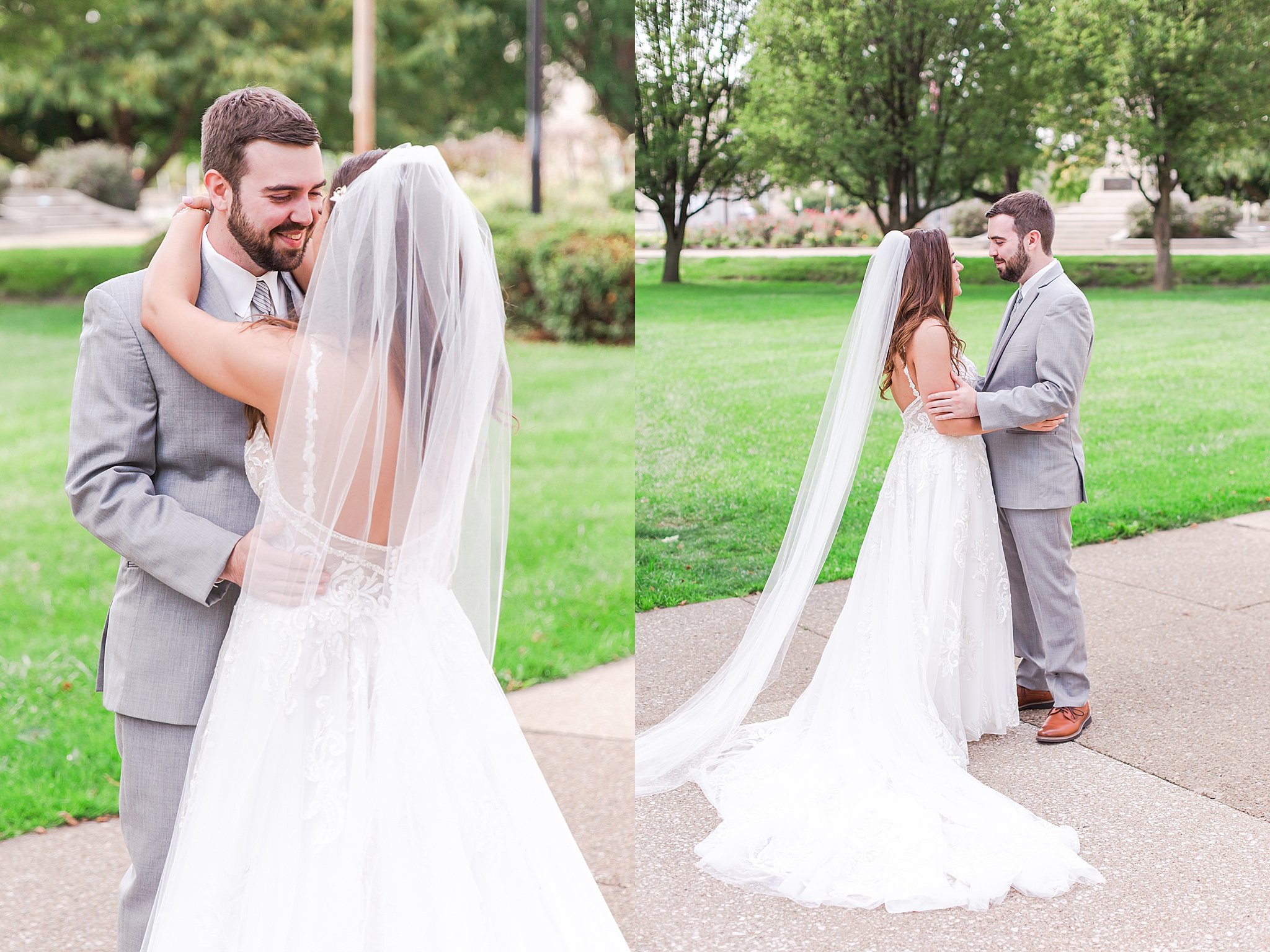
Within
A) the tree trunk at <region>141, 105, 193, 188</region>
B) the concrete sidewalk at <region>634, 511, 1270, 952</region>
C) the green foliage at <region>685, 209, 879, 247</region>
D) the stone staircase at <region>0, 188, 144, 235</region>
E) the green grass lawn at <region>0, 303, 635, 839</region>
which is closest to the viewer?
the concrete sidewalk at <region>634, 511, 1270, 952</region>

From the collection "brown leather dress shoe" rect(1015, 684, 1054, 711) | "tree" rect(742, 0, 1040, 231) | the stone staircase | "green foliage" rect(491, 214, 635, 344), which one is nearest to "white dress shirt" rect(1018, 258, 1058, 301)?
"tree" rect(742, 0, 1040, 231)

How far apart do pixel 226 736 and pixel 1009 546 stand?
2679 mm

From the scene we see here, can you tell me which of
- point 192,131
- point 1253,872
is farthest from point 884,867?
point 192,131

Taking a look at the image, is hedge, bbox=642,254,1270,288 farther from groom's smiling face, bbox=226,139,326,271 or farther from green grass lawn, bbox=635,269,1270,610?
groom's smiling face, bbox=226,139,326,271

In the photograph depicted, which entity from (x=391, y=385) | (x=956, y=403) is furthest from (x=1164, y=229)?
(x=391, y=385)

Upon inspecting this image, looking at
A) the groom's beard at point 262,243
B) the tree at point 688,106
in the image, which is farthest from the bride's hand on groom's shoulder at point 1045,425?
the groom's beard at point 262,243

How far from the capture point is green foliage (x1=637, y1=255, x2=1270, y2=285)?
3.58 metres

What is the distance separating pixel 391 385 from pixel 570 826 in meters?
2.32

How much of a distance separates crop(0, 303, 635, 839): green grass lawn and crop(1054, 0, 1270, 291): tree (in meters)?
3.38

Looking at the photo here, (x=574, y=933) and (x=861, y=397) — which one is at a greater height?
(x=861, y=397)

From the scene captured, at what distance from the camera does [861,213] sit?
378 cm

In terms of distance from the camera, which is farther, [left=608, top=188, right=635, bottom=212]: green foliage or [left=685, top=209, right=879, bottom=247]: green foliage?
[left=608, top=188, right=635, bottom=212]: green foliage

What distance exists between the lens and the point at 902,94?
3.78 m

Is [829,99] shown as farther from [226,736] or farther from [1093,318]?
[226,736]
